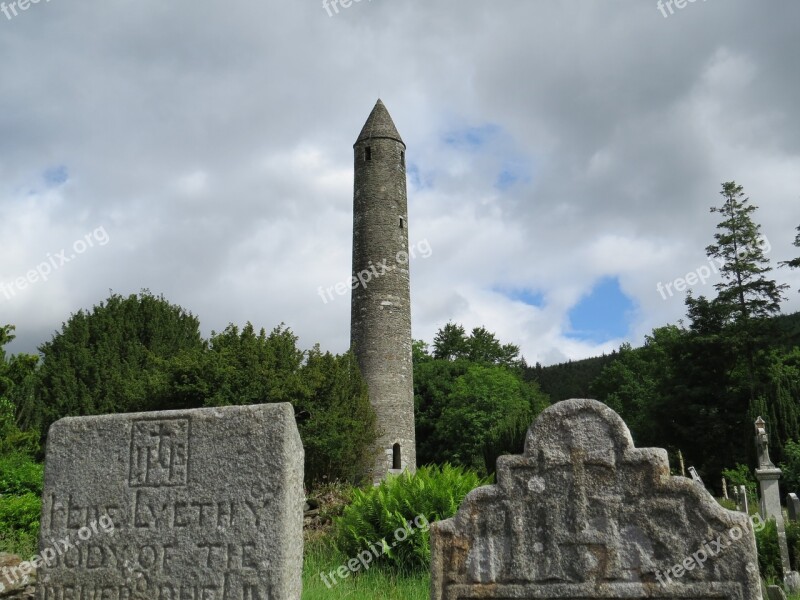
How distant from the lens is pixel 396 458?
79.0ft

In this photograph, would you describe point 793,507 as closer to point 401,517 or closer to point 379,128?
point 401,517

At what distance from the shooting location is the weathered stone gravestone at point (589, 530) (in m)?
3.92

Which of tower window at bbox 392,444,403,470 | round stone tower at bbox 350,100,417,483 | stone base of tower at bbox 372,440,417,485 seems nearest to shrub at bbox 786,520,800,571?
round stone tower at bbox 350,100,417,483

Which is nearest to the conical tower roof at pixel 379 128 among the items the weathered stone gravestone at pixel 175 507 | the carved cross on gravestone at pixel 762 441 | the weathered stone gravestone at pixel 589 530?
the carved cross on gravestone at pixel 762 441

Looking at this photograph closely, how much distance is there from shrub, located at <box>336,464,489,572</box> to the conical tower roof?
18.8 m

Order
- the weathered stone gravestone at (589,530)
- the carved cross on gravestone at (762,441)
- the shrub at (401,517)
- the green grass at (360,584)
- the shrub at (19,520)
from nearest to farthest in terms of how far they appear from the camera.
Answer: the weathered stone gravestone at (589,530) < the green grass at (360,584) < the shrub at (401,517) < the shrub at (19,520) < the carved cross on gravestone at (762,441)

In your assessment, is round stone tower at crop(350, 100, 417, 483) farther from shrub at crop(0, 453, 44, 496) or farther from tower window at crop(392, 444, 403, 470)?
shrub at crop(0, 453, 44, 496)

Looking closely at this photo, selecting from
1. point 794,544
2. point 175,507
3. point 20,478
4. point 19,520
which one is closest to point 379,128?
point 20,478

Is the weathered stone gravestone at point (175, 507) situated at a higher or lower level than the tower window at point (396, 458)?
lower

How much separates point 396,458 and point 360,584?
1635 cm

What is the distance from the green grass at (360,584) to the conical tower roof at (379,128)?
19674 mm

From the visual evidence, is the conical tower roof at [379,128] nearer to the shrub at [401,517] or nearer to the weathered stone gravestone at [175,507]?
the shrub at [401,517]

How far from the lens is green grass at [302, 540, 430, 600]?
22.8 ft

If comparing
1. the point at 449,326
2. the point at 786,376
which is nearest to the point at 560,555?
the point at 786,376
